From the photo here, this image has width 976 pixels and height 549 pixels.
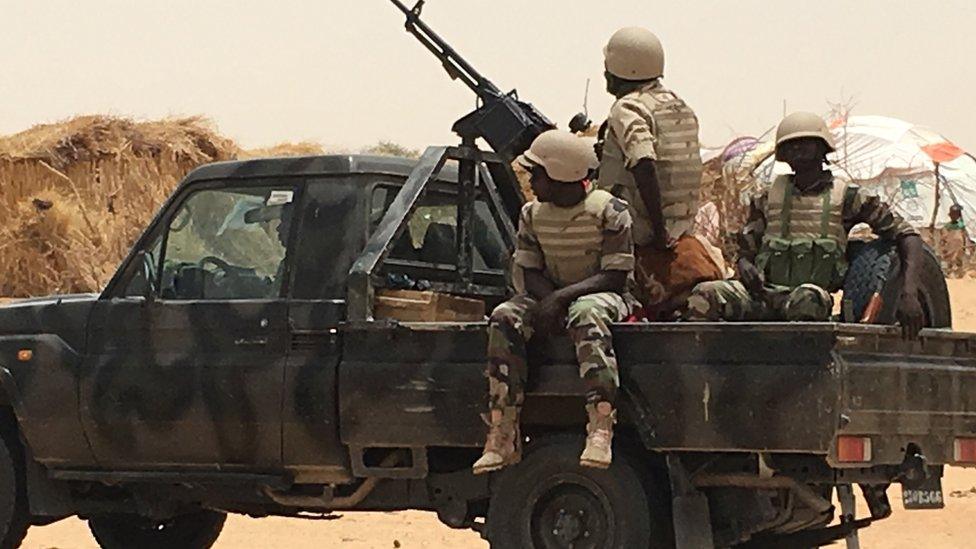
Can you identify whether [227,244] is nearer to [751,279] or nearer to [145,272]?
[145,272]

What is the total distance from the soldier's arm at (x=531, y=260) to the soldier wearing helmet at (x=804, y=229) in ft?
1.91

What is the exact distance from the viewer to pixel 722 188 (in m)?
20.0

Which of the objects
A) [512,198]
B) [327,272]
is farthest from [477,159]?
[327,272]

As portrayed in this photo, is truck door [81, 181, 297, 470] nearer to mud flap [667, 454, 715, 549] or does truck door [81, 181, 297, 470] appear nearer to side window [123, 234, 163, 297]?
side window [123, 234, 163, 297]

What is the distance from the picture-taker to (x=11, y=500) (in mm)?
8977

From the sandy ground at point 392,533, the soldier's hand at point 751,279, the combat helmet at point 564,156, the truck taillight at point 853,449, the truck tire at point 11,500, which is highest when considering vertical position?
the combat helmet at point 564,156

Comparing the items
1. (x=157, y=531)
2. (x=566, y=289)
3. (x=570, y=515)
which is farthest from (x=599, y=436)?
(x=157, y=531)

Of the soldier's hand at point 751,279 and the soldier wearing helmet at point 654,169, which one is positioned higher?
the soldier wearing helmet at point 654,169

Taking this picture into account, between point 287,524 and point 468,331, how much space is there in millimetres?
4576

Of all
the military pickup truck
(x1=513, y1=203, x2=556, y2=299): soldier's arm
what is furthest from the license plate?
(x1=513, y1=203, x2=556, y2=299): soldier's arm

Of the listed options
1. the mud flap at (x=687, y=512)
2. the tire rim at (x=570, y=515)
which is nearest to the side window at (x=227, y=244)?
the tire rim at (x=570, y=515)

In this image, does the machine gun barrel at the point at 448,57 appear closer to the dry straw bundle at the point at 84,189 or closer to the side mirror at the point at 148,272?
the side mirror at the point at 148,272

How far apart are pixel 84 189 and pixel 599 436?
17.7 meters

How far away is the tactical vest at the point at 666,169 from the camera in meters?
8.25
